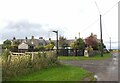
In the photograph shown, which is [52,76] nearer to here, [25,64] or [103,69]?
[25,64]

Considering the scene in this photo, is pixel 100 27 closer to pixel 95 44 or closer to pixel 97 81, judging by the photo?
pixel 95 44

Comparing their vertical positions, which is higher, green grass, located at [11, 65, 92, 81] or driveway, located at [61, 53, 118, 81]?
green grass, located at [11, 65, 92, 81]

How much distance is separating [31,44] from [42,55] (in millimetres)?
94055

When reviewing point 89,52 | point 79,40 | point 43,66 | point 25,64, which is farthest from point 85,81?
point 79,40

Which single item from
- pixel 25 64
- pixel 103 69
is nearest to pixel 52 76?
pixel 25 64

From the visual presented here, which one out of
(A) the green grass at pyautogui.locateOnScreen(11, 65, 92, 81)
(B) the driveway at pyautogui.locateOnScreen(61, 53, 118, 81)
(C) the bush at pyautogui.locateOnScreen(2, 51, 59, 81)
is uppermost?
(C) the bush at pyautogui.locateOnScreen(2, 51, 59, 81)

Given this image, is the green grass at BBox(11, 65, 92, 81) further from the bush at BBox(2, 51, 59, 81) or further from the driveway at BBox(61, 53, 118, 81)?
the driveway at BBox(61, 53, 118, 81)

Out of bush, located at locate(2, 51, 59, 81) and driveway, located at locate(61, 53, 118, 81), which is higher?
bush, located at locate(2, 51, 59, 81)

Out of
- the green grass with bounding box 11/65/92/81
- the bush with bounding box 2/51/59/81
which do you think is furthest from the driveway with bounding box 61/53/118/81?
the bush with bounding box 2/51/59/81

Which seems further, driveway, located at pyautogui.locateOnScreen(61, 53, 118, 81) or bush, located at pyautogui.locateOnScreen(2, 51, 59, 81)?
driveway, located at pyautogui.locateOnScreen(61, 53, 118, 81)

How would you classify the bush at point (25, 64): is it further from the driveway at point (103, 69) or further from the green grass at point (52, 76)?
the driveway at point (103, 69)

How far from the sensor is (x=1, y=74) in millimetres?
15125

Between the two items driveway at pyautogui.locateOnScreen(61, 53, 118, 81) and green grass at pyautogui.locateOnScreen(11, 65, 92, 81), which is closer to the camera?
green grass at pyautogui.locateOnScreen(11, 65, 92, 81)

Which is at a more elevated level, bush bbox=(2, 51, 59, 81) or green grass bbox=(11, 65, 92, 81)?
bush bbox=(2, 51, 59, 81)
